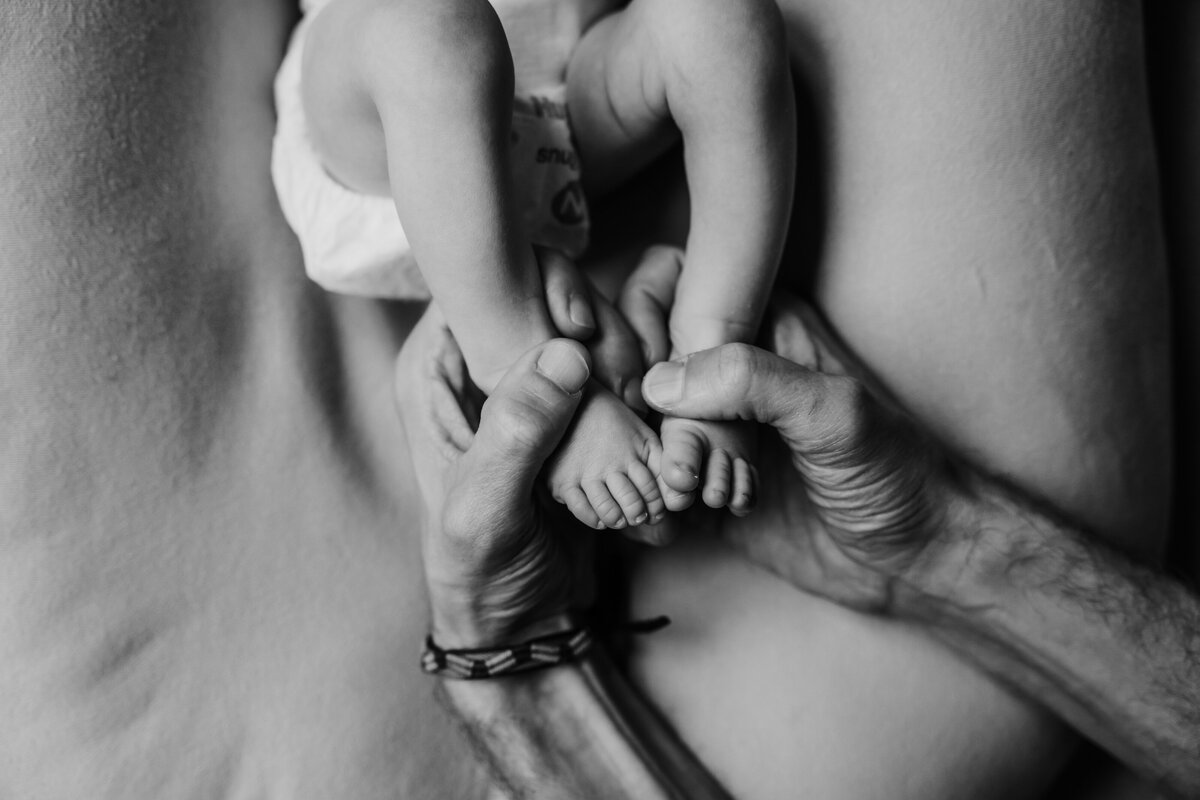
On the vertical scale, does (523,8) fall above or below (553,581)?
above

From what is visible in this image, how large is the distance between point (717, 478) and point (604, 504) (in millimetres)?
97

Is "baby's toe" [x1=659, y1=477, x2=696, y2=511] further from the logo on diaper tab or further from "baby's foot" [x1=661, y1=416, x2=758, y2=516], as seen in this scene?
the logo on diaper tab

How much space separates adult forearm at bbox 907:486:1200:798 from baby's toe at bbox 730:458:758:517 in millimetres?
271

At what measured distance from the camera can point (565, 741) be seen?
922mm

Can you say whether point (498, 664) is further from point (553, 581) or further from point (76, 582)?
point (76, 582)

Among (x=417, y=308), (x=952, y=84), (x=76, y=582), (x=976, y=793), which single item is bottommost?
(x=976, y=793)

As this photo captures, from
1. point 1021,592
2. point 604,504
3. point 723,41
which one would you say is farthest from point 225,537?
point 1021,592

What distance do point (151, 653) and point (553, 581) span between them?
1.32 ft

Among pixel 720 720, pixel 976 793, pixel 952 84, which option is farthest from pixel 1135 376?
pixel 720 720

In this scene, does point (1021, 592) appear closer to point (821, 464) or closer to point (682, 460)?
point (821, 464)

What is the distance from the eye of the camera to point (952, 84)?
89cm

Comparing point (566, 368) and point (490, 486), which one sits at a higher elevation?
point (566, 368)

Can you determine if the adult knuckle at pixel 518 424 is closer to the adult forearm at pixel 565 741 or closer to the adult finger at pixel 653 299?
the adult finger at pixel 653 299

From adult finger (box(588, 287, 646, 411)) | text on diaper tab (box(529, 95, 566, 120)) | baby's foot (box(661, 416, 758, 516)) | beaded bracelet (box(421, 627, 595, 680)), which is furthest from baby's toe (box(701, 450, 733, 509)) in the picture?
text on diaper tab (box(529, 95, 566, 120))
